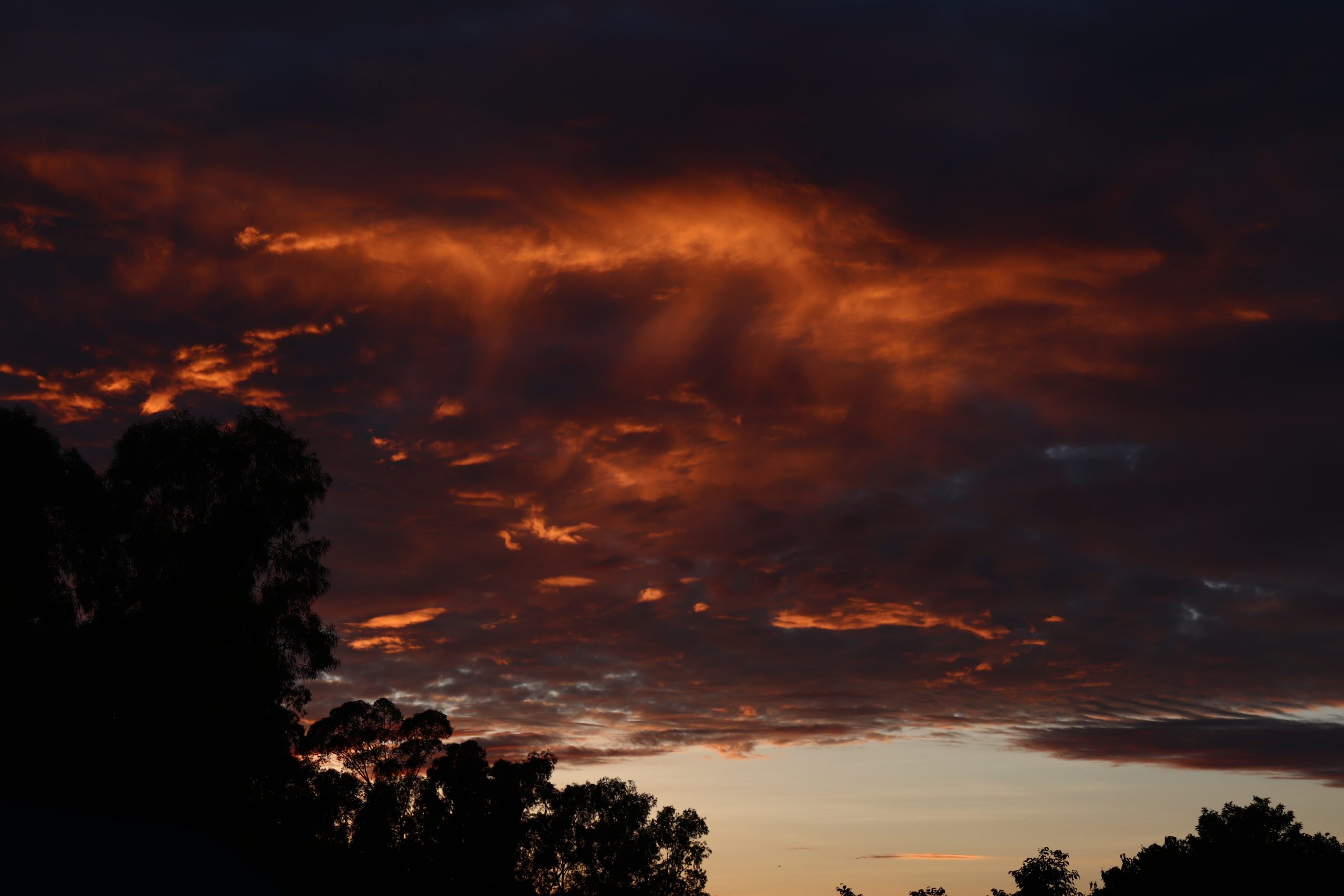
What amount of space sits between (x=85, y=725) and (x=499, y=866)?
5630 cm

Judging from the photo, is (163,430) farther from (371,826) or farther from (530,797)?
(530,797)

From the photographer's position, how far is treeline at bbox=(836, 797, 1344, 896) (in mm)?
88938

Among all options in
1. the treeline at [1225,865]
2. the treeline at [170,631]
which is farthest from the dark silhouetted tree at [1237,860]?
the treeline at [170,631]

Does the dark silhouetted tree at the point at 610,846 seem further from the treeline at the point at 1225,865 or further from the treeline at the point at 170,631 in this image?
the treeline at the point at 170,631

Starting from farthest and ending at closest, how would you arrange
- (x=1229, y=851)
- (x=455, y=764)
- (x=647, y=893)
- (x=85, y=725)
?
1. (x=647, y=893)
2. (x=1229, y=851)
3. (x=455, y=764)
4. (x=85, y=725)

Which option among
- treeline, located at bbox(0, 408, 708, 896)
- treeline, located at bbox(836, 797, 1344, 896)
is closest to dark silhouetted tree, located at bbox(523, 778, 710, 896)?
treeline, located at bbox(836, 797, 1344, 896)

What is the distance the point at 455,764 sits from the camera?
85.9m

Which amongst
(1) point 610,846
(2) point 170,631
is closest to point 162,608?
(2) point 170,631

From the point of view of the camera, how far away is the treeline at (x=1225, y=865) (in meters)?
88.9

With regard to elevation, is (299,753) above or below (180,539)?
below

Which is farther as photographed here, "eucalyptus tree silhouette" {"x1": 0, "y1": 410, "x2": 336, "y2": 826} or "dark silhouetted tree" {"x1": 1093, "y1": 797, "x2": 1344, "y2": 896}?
"dark silhouetted tree" {"x1": 1093, "y1": 797, "x2": 1344, "y2": 896}

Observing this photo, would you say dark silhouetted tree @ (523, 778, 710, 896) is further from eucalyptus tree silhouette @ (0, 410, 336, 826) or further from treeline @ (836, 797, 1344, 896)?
eucalyptus tree silhouette @ (0, 410, 336, 826)

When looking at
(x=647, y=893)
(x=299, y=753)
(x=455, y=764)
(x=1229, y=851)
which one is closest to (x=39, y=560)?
(x=299, y=753)

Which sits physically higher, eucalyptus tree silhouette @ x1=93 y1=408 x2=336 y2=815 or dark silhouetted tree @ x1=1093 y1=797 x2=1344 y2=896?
eucalyptus tree silhouette @ x1=93 y1=408 x2=336 y2=815
